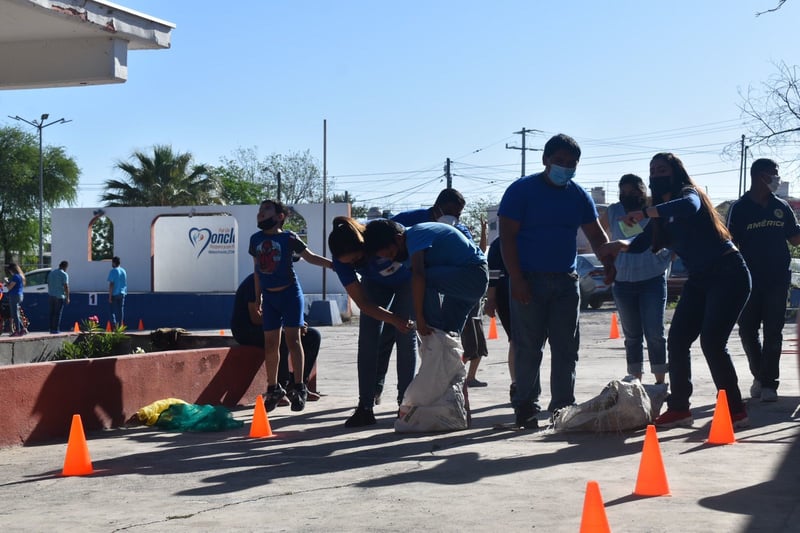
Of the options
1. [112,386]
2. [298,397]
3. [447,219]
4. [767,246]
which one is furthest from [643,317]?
[112,386]

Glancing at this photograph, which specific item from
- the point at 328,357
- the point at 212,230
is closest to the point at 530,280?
the point at 328,357

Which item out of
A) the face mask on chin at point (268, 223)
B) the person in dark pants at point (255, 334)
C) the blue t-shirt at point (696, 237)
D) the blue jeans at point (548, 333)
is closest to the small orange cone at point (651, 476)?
the blue jeans at point (548, 333)

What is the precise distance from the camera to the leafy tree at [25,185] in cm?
6379

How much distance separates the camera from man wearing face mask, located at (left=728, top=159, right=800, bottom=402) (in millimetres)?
8273

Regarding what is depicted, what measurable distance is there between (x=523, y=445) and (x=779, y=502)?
6.65 feet

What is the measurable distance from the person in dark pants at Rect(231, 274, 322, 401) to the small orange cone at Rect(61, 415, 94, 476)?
10.7ft

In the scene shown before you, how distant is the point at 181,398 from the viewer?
852cm

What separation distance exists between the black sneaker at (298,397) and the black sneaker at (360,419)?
0.83m

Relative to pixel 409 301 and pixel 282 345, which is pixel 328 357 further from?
pixel 409 301

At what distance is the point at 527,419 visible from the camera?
709 cm

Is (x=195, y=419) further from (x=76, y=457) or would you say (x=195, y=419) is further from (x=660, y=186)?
(x=660, y=186)

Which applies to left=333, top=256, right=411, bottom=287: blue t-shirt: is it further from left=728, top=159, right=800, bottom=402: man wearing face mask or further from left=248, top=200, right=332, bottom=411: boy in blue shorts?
left=728, top=159, right=800, bottom=402: man wearing face mask

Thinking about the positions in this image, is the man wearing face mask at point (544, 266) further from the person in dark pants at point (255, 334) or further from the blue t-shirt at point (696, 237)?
the person in dark pants at point (255, 334)

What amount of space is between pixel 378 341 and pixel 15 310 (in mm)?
19240
